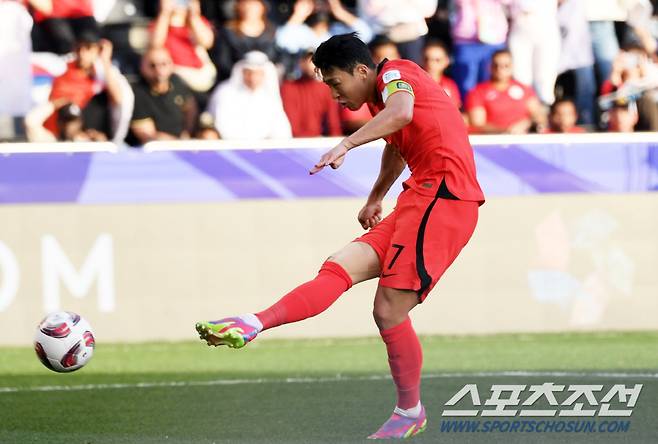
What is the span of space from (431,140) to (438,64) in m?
6.34

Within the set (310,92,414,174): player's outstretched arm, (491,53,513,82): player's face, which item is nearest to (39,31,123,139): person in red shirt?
(491,53,513,82): player's face

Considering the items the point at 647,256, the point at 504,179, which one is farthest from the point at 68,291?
the point at 647,256

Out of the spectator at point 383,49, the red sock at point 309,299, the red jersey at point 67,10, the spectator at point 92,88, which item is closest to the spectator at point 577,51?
the spectator at point 383,49

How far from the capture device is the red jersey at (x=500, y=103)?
1278 centimetres

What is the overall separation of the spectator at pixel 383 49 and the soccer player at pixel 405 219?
6121 millimetres

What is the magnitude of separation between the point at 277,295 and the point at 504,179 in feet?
7.57

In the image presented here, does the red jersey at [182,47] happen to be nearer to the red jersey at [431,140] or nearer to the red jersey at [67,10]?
the red jersey at [67,10]

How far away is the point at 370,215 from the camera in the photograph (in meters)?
7.14

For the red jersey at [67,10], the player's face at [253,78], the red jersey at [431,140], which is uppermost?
the red jersey at [431,140]

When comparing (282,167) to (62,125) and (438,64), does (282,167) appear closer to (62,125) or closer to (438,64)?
(438,64)

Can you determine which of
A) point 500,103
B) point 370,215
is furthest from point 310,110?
point 370,215

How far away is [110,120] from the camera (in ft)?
40.7

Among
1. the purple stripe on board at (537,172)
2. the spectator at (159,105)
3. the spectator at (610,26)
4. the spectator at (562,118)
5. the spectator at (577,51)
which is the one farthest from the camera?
the spectator at (610,26)

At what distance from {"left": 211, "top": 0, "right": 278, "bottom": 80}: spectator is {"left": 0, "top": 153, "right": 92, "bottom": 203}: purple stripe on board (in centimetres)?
208
